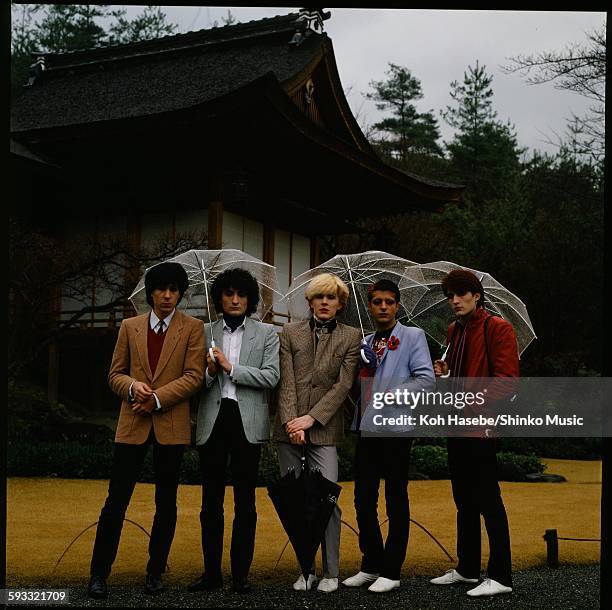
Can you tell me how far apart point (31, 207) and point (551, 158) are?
1528 cm

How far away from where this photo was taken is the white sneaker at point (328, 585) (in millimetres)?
4047

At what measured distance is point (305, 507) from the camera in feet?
13.1

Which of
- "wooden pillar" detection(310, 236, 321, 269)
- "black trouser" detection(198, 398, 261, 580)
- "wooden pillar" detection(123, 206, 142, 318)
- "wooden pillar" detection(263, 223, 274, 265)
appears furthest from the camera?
"wooden pillar" detection(310, 236, 321, 269)

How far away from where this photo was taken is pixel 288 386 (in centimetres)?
424

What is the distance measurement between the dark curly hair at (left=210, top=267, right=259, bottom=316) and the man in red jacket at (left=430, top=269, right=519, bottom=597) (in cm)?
103

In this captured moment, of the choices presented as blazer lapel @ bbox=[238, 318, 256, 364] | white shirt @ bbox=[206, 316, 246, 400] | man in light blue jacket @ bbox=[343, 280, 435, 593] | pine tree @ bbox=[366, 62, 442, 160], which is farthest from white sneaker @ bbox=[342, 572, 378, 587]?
pine tree @ bbox=[366, 62, 442, 160]

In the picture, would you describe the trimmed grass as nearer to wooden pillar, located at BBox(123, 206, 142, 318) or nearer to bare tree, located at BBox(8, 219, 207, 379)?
bare tree, located at BBox(8, 219, 207, 379)

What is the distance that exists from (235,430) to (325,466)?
0.52 m

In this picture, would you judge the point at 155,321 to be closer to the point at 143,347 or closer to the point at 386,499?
the point at 143,347

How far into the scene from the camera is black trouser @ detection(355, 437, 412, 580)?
4.05 metres

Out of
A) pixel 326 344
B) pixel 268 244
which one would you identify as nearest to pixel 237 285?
pixel 326 344

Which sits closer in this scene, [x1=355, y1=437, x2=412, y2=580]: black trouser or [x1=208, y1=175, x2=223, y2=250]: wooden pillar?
[x1=355, y1=437, x2=412, y2=580]: black trouser

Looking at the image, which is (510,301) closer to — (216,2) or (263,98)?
(216,2)

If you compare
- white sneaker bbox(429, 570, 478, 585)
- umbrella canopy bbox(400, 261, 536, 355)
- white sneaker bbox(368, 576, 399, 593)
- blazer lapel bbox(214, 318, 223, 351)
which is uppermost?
umbrella canopy bbox(400, 261, 536, 355)
